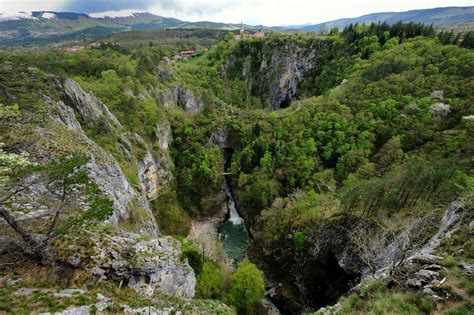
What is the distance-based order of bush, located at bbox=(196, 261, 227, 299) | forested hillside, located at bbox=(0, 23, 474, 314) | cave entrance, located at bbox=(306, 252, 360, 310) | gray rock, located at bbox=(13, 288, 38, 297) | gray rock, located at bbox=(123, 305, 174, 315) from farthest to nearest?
cave entrance, located at bbox=(306, 252, 360, 310)
bush, located at bbox=(196, 261, 227, 299)
forested hillside, located at bbox=(0, 23, 474, 314)
gray rock, located at bbox=(123, 305, 174, 315)
gray rock, located at bbox=(13, 288, 38, 297)

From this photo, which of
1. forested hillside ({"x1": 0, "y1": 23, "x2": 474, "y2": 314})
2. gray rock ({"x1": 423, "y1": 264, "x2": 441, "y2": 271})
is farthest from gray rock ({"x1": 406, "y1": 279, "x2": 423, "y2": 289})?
gray rock ({"x1": 423, "y1": 264, "x2": 441, "y2": 271})

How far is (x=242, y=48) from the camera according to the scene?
109938 millimetres

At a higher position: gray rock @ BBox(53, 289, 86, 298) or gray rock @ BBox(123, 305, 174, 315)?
gray rock @ BBox(53, 289, 86, 298)

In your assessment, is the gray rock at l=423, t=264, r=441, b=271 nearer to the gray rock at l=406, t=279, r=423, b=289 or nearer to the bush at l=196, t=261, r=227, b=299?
the gray rock at l=406, t=279, r=423, b=289

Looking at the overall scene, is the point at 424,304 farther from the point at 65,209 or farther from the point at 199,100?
the point at 199,100

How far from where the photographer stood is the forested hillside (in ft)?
46.5

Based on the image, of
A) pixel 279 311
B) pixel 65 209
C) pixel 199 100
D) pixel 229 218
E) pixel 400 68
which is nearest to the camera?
pixel 65 209

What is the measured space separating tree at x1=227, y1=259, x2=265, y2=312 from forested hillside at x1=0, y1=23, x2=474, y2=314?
209 millimetres

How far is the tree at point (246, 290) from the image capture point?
31609 mm

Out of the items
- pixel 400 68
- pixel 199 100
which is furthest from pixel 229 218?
pixel 400 68

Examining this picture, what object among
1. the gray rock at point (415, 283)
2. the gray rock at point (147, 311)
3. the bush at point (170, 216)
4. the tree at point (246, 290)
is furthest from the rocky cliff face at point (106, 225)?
the gray rock at point (415, 283)

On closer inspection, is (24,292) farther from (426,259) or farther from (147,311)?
(426,259)

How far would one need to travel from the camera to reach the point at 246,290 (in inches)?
1241

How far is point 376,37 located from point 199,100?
56207mm
